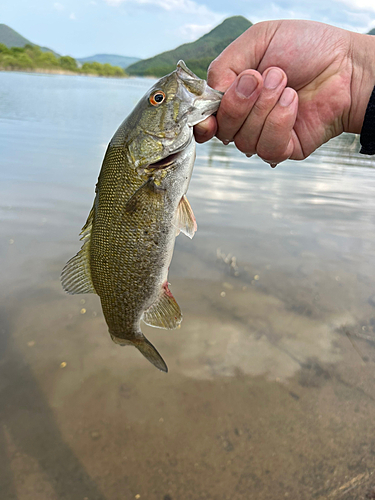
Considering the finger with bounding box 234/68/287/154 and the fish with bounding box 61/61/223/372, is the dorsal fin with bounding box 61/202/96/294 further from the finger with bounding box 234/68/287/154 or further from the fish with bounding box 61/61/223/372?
the finger with bounding box 234/68/287/154

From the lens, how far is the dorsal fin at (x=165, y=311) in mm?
2521

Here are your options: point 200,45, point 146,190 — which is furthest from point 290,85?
point 200,45

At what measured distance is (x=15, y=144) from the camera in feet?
38.2

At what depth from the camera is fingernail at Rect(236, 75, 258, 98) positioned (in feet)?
7.66

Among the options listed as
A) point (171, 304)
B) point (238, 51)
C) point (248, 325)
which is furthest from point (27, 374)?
point (238, 51)

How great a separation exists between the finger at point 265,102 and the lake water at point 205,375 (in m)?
2.39

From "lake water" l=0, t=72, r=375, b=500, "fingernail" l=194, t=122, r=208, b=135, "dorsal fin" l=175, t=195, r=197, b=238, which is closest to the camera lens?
"dorsal fin" l=175, t=195, r=197, b=238

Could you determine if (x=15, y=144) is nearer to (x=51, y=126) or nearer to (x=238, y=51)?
(x=51, y=126)

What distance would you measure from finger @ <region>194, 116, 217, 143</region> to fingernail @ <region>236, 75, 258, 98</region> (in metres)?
0.27

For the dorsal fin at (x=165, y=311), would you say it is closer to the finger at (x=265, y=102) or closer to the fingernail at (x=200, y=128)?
the fingernail at (x=200, y=128)

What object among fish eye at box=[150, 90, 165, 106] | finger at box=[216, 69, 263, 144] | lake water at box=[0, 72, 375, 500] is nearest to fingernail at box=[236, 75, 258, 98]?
finger at box=[216, 69, 263, 144]

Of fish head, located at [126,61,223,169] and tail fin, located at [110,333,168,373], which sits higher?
fish head, located at [126,61,223,169]

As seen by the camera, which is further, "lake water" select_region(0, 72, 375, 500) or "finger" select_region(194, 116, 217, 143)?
"lake water" select_region(0, 72, 375, 500)

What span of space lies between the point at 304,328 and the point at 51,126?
15.4 m
